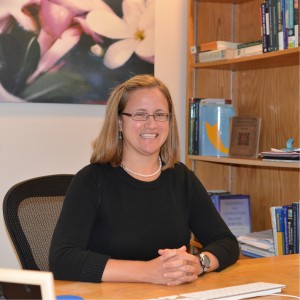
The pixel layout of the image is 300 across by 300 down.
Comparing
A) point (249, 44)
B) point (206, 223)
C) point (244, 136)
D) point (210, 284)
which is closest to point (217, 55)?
point (249, 44)

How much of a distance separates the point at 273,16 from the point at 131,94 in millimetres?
972

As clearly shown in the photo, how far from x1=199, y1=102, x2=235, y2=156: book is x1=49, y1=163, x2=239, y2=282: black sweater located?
100 centimetres

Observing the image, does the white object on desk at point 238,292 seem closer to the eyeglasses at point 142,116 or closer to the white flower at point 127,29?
the eyeglasses at point 142,116

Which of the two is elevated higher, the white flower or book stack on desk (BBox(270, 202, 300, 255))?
the white flower

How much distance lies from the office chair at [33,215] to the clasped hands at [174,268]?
20.7 inches

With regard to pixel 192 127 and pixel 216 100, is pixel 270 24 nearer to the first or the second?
pixel 216 100

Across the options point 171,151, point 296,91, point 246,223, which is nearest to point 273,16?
point 296,91

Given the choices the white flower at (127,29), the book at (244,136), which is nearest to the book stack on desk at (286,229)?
the book at (244,136)

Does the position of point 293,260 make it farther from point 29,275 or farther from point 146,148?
point 29,275

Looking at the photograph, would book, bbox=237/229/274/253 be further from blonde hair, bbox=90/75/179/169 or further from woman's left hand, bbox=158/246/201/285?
woman's left hand, bbox=158/246/201/285

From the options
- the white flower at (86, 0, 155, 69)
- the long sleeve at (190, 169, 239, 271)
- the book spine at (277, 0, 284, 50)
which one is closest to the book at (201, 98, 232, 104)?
the white flower at (86, 0, 155, 69)

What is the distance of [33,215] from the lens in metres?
2.09

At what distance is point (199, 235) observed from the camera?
7.16 ft

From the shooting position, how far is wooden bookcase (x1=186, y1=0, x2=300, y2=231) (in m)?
3.04
